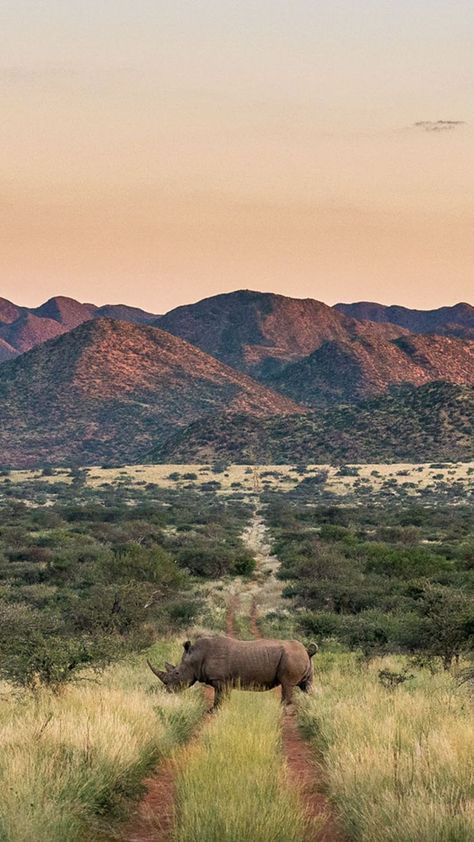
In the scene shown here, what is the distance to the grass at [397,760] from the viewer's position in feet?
20.5

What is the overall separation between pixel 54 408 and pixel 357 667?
546ft

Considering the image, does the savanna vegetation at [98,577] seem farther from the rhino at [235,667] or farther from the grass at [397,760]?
the grass at [397,760]

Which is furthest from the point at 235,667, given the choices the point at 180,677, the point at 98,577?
the point at 98,577

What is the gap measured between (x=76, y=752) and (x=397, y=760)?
10.3 ft

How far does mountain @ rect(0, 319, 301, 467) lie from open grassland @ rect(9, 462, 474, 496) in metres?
26.9

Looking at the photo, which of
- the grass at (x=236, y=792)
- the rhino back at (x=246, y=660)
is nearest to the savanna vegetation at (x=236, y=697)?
the grass at (x=236, y=792)

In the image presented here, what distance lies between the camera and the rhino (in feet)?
44.8

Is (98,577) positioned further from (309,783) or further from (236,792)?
(236,792)

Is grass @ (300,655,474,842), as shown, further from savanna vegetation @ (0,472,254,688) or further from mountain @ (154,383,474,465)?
mountain @ (154,383,474,465)

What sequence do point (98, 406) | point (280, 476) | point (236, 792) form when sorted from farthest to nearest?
point (98, 406) < point (280, 476) < point (236, 792)

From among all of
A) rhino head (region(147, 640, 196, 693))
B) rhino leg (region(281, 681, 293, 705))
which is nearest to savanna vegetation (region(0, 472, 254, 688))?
rhino head (region(147, 640, 196, 693))

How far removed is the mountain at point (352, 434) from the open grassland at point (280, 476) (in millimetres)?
5446

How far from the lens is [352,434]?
139750mm

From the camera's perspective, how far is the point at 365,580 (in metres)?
37.4
